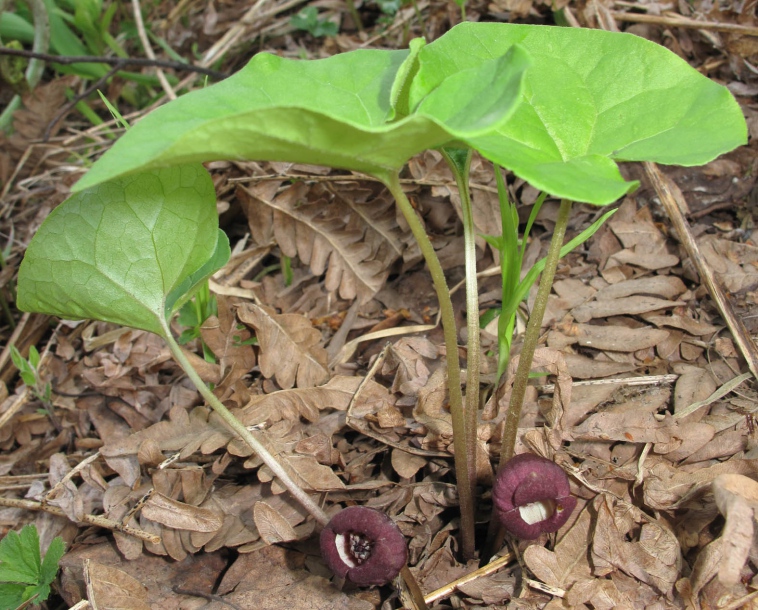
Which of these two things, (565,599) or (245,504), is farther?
(245,504)

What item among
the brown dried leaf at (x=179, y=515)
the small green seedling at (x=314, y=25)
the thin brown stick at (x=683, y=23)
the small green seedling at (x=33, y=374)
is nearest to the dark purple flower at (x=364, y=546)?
the brown dried leaf at (x=179, y=515)

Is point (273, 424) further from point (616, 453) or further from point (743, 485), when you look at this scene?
point (743, 485)

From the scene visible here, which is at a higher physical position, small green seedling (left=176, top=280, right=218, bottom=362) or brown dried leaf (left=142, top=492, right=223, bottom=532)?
small green seedling (left=176, top=280, right=218, bottom=362)

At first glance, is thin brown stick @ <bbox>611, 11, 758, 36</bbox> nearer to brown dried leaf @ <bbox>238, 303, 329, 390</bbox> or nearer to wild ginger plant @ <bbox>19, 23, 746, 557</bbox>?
wild ginger plant @ <bbox>19, 23, 746, 557</bbox>

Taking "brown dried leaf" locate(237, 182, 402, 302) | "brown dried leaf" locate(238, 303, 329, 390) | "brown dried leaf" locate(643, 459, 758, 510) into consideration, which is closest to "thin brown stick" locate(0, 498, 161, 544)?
"brown dried leaf" locate(238, 303, 329, 390)

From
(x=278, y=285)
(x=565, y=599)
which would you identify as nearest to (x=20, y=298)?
(x=278, y=285)

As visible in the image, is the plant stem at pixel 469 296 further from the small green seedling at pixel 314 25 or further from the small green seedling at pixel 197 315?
the small green seedling at pixel 314 25
